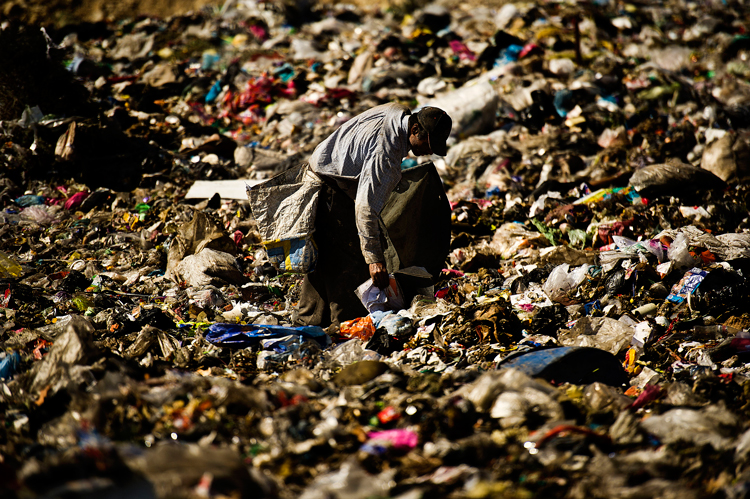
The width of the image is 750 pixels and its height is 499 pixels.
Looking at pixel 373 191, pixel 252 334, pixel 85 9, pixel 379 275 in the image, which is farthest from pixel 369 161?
pixel 85 9

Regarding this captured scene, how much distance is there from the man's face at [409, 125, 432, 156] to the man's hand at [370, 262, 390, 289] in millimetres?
622

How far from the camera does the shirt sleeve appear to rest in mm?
2707

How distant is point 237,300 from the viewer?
3.71 m

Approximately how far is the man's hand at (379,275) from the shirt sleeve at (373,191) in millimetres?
136

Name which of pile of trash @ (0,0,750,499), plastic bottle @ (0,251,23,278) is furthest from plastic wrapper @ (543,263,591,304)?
plastic bottle @ (0,251,23,278)

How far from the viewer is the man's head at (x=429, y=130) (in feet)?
8.85

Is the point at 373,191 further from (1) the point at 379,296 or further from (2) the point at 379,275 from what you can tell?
(1) the point at 379,296

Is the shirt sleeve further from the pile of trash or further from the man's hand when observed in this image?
the pile of trash

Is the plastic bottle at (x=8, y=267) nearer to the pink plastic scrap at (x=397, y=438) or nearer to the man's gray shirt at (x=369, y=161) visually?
the man's gray shirt at (x=369, y=161)

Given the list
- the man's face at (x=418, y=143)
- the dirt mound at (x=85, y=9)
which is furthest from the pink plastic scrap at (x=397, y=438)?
the dirt mound at (x=85, y=9)

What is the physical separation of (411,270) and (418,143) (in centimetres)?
77

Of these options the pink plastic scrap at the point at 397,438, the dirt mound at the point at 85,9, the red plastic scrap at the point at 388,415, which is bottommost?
the red plastic scrap at the point at 388,415

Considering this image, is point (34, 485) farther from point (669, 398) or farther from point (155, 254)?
point (155, 254)

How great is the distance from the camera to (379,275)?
9.40 ft
